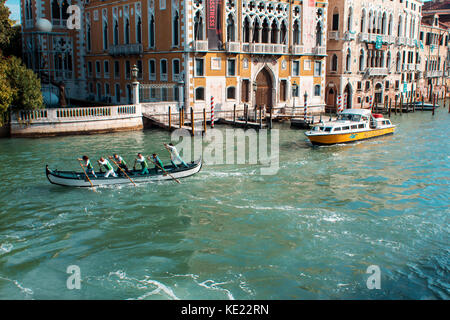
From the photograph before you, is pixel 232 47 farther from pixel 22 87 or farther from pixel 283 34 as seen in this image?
pixel 22 87

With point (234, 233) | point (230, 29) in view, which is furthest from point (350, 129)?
point (234, 233)

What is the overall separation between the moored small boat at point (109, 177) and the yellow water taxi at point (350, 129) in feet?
28.3

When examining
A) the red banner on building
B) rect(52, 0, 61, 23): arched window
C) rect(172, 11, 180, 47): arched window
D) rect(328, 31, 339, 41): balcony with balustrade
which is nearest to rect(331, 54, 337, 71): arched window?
rect(328, 31, 339, 41): balcony with balustrade

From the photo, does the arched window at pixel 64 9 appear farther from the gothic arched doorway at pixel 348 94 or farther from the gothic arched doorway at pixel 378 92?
the gothic arched doorway at pixel 378 92

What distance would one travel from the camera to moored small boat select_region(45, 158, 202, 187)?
15.1 meters

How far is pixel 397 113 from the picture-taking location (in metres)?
41.0

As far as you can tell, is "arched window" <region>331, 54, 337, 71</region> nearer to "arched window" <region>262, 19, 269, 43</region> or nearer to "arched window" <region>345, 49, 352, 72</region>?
"arched window" <region>345, 49, 352, 72</region>

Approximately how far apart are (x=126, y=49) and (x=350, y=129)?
55.5ft

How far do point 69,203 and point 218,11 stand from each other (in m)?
19.7

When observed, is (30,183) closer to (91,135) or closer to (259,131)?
(91,135)

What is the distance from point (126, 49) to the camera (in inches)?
1292

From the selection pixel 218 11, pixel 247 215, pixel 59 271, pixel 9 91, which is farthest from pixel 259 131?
pixel 59 271

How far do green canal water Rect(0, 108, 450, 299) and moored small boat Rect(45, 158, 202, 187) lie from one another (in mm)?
260

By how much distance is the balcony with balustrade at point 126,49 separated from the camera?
31797 millimetres
